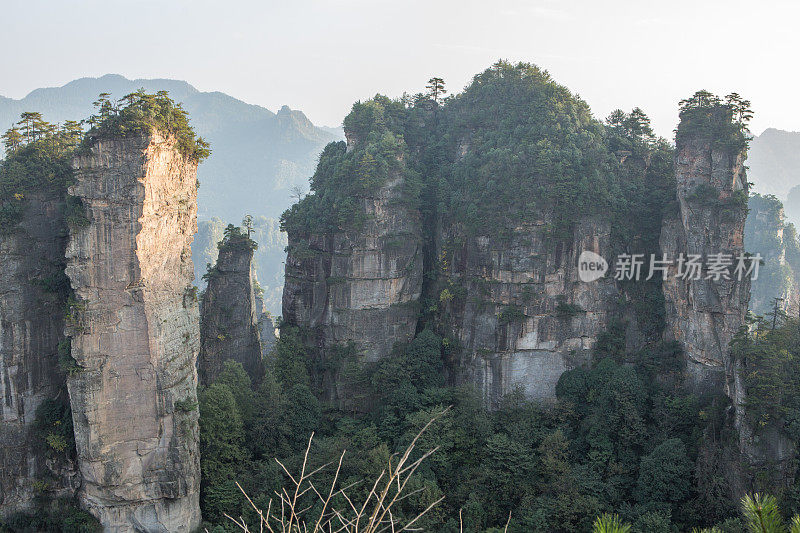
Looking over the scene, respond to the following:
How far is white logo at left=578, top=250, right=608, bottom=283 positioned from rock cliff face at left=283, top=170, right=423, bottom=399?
781 centimetres

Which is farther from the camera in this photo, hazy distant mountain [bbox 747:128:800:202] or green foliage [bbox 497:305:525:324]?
hazy distant mountain [bbox 747:128:800:202]

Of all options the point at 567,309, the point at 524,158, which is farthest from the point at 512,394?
the point at 524,158

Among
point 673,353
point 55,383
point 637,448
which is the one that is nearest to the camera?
point 55,383

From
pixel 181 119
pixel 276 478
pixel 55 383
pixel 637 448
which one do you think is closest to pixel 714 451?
pixel 637 448

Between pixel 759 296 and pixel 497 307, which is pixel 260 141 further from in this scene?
pixel 497 307

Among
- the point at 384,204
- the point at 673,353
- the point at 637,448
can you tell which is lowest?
the point at 637,448

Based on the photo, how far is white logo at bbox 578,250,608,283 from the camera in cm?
2512

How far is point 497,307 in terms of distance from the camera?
25.5 metres

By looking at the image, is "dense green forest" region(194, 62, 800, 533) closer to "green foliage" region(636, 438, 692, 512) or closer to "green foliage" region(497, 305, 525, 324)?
"green foliage" region(636, 438, 692, 512)

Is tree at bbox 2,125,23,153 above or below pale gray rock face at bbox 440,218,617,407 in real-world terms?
above

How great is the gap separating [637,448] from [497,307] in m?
8.05

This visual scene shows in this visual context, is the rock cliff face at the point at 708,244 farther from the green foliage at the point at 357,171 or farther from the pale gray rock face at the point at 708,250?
the green foliage at the point at 357,171

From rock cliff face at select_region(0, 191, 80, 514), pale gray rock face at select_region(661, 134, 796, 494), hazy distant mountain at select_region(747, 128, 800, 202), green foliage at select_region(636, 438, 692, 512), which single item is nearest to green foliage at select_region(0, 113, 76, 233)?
rock cliff face at select_region(0, 191, 80, 514)

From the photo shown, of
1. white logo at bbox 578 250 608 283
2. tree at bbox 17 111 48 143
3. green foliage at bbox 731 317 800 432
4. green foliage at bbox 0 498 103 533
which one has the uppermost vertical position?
tree at bbox 17 111 48 143
